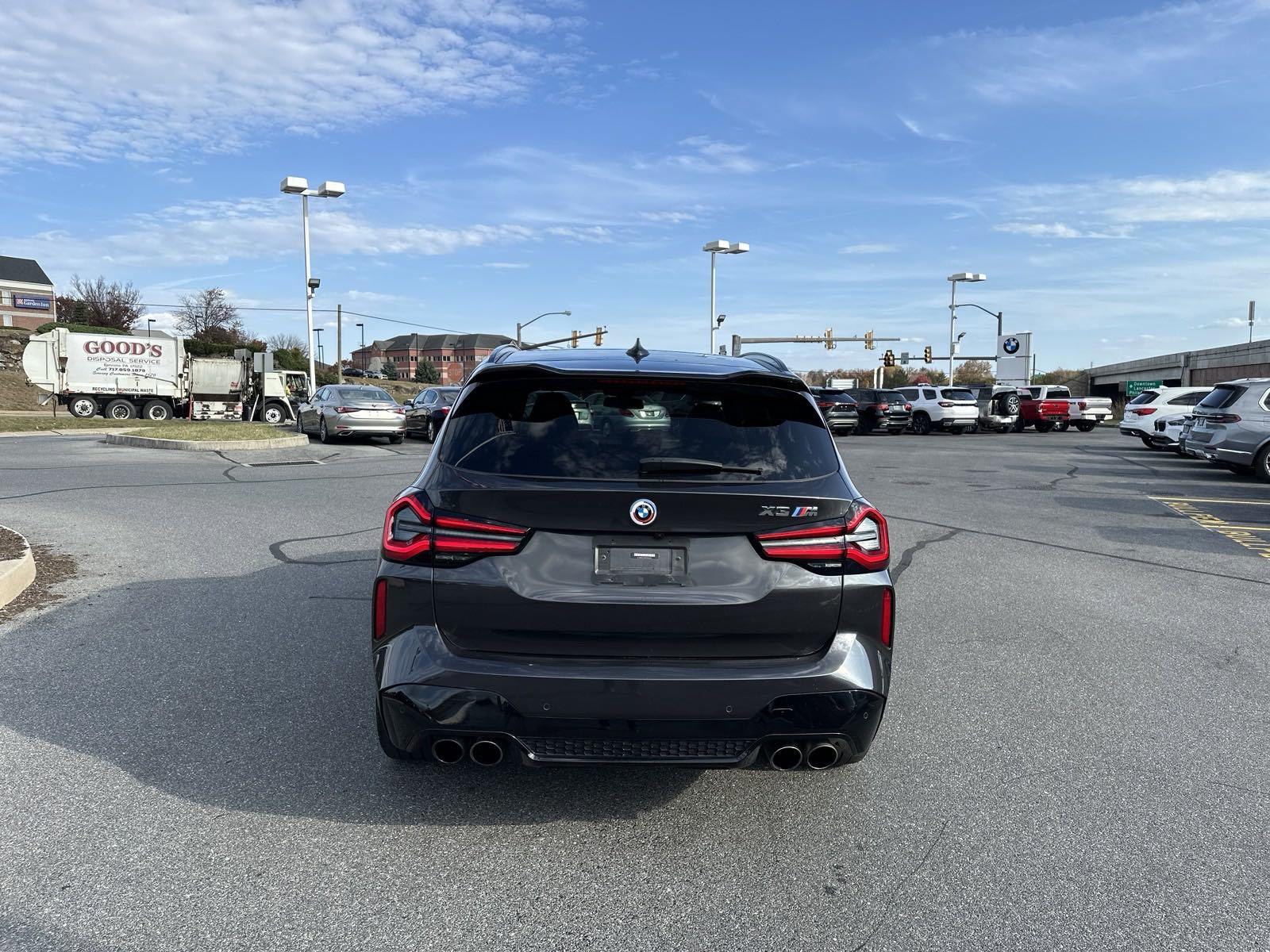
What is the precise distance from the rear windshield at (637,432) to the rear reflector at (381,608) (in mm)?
497

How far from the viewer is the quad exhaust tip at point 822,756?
335 centimetres

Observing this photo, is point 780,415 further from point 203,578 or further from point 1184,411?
point 1184,411

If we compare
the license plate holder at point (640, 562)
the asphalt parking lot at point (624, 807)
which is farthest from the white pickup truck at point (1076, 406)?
the license plate holder at point (640, 562)

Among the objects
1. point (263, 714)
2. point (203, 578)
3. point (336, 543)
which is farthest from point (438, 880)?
point (336, 543)

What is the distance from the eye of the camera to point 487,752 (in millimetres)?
3273

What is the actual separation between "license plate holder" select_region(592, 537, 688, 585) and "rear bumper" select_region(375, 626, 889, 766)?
28cm

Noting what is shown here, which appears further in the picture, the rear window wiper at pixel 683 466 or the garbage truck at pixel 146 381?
the garbage truck at pixel 146 381

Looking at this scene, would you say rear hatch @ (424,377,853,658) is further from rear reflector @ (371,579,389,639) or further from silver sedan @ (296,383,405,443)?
silver sedan @ (296,383,405,443)

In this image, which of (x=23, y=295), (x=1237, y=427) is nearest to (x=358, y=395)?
(x=1237, y=427)

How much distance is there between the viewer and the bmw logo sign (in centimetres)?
321

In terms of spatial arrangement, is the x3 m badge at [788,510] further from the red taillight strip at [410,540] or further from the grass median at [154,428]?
the grass median at [154,428]

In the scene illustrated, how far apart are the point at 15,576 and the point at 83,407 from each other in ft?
113

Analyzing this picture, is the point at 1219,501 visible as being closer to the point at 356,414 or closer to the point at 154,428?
the point at 356,414

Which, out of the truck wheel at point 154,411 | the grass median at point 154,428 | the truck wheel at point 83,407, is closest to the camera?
the grass median at point 154,428
